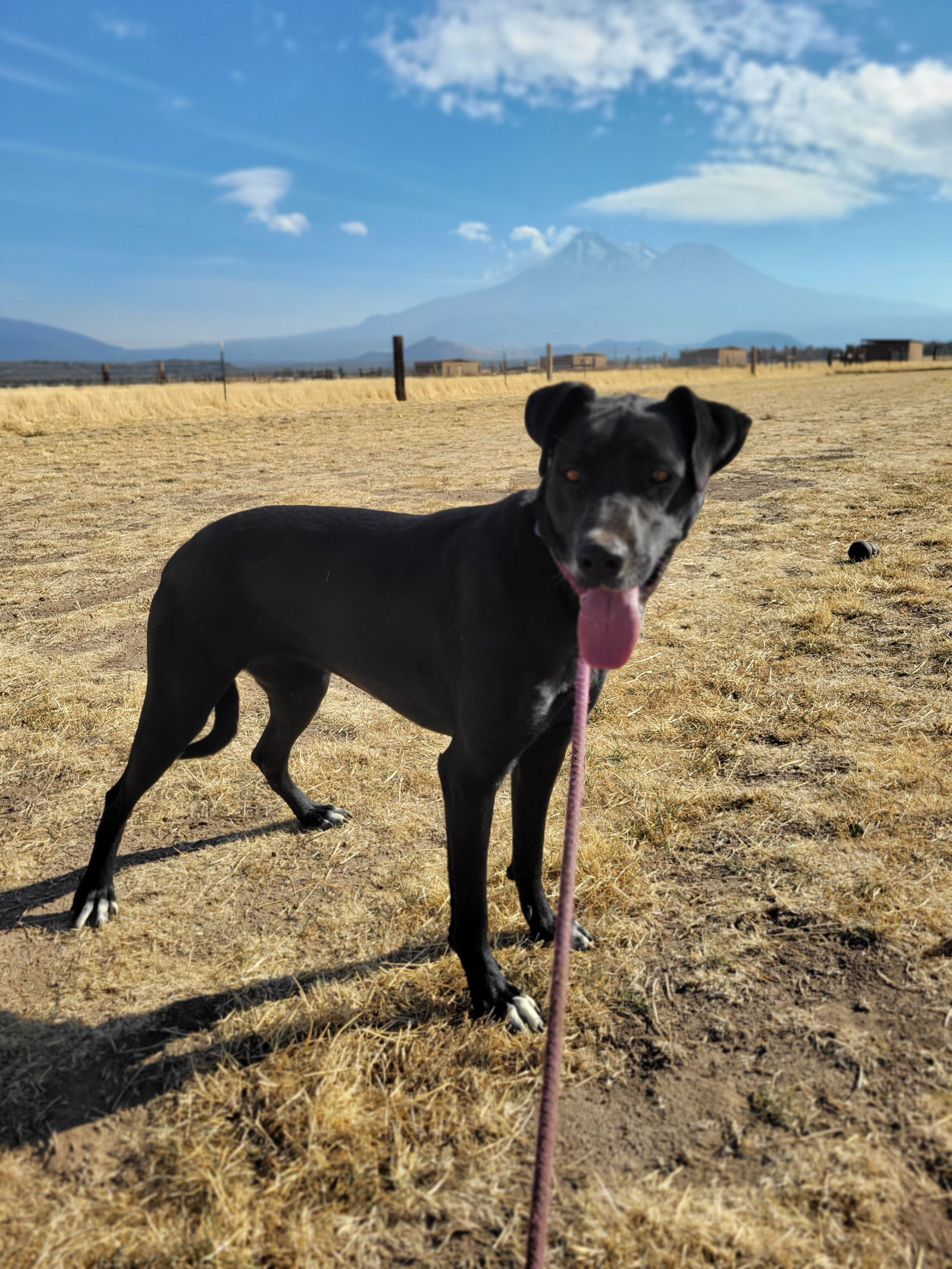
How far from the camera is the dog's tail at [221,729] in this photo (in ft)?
11.2

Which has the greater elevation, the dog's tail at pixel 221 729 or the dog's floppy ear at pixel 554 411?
the dog's floppy ear at pixel 554 411

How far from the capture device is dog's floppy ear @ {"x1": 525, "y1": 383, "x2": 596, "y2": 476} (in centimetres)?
228

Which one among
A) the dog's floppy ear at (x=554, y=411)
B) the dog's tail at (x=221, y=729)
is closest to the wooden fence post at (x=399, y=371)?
the dog's tail at (x=221, y=729)

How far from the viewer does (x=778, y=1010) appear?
2480 millimetres

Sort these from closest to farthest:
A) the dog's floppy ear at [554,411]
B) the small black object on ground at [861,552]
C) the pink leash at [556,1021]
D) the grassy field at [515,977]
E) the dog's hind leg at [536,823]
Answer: the pink leash at [556,1021] → the grassy field at [515,977] → the dog's floppy ear at [554,411] → the dog's hind leg at [536,823] → the small black object on ground at [861,552]

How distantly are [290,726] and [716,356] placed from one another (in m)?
88.3

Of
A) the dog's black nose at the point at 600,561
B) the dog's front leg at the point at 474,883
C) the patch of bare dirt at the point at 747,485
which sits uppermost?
the dog's black nose at the point at 600,561

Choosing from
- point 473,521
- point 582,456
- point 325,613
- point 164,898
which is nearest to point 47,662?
point 164,898

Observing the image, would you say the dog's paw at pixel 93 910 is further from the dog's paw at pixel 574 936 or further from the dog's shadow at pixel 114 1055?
the dog's paw at pixel 574 936

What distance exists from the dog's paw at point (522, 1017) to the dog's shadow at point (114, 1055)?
1.08 ft

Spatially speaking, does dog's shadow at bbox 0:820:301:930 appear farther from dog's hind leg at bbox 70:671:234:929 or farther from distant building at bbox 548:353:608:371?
distant building at bbox 548:353:608:371

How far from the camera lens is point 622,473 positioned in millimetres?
2139

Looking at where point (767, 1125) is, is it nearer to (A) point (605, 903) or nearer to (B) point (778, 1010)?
(B) point (778, 1010)

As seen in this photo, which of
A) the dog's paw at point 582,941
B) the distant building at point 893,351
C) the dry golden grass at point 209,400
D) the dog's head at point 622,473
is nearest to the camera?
the dog's head at point 622,473
